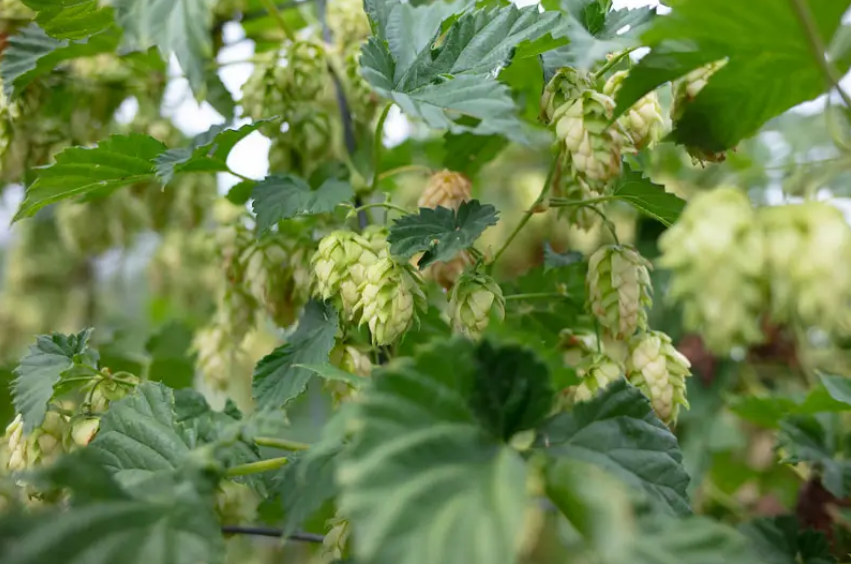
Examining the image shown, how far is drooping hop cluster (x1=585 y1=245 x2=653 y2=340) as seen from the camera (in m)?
0.87

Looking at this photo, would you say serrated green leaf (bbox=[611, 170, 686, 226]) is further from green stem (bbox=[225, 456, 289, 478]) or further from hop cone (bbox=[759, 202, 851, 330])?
green stem (bbox=[225, 456, 289, 478])

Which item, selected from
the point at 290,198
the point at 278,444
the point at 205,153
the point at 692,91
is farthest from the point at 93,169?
the point at 692,91

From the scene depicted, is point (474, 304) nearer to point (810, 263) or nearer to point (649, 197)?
point (649, 197)

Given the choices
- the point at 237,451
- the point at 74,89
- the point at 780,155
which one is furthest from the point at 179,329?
the point at 780,155

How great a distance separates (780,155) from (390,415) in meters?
2.03

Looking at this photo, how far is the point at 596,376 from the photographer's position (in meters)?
0.87

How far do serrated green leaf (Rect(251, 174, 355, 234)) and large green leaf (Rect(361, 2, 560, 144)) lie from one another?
0.18m

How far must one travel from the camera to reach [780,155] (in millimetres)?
2238

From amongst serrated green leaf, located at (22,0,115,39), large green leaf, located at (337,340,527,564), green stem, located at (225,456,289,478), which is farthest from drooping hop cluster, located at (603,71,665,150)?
serrated green leaf, located at (22,0,115,39)

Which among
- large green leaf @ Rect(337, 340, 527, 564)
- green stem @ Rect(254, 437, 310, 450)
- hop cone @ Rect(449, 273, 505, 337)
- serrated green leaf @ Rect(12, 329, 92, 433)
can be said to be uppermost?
large green leaf @ Rect(337, 340, 527, 564)

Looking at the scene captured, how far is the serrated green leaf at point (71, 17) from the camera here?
97 cm

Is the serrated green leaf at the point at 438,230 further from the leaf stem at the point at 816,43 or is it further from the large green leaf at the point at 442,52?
the leaf stem at the point at 816,43

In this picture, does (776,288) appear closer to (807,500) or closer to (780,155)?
(807,500)

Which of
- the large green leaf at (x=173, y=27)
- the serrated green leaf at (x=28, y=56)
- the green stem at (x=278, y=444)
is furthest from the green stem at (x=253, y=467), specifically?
the serrated green leaf at (x=28, y=56)
